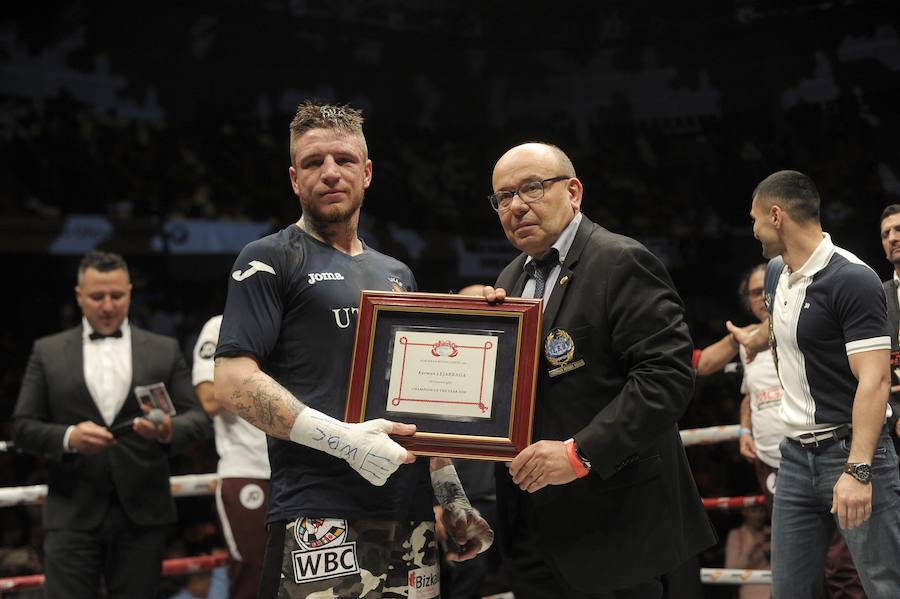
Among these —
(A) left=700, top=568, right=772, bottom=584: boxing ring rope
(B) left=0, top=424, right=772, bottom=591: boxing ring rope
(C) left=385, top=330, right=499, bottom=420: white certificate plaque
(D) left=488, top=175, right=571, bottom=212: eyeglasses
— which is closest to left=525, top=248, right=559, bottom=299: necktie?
(D) left=488, top=175, right=571, bottom=212: eyeglasses

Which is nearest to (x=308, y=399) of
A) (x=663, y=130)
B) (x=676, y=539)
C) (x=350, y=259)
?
(x=350, y=259)

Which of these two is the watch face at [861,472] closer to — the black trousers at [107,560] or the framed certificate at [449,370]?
the framed certificate at [449,370]

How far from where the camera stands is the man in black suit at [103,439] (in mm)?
3328

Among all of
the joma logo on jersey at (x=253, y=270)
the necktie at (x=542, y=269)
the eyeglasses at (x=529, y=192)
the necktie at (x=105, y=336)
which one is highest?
the eyeglasses at (x=529, y=192)

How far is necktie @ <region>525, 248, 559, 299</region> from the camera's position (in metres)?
2.27

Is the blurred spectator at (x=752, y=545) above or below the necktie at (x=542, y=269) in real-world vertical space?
below

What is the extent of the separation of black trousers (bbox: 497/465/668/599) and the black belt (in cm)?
80

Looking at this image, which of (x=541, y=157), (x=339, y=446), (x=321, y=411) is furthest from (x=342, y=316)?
(x=541, y=157)

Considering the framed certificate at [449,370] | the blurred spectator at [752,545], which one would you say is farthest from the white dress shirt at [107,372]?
the blurred spectator at [752,545]

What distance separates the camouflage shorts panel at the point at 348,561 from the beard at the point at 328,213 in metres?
0.72

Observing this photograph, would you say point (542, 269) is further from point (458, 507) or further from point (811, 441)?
point (811, 441)

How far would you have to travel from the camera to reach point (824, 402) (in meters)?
2.75

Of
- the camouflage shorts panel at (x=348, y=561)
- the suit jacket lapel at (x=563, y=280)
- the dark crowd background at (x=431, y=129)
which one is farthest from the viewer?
the dark crowd background at (x=431, y=129)

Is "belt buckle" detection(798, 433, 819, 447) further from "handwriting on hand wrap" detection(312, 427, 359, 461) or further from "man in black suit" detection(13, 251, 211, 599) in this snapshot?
"man in black suit" detection(13, 251, 211, 599)
